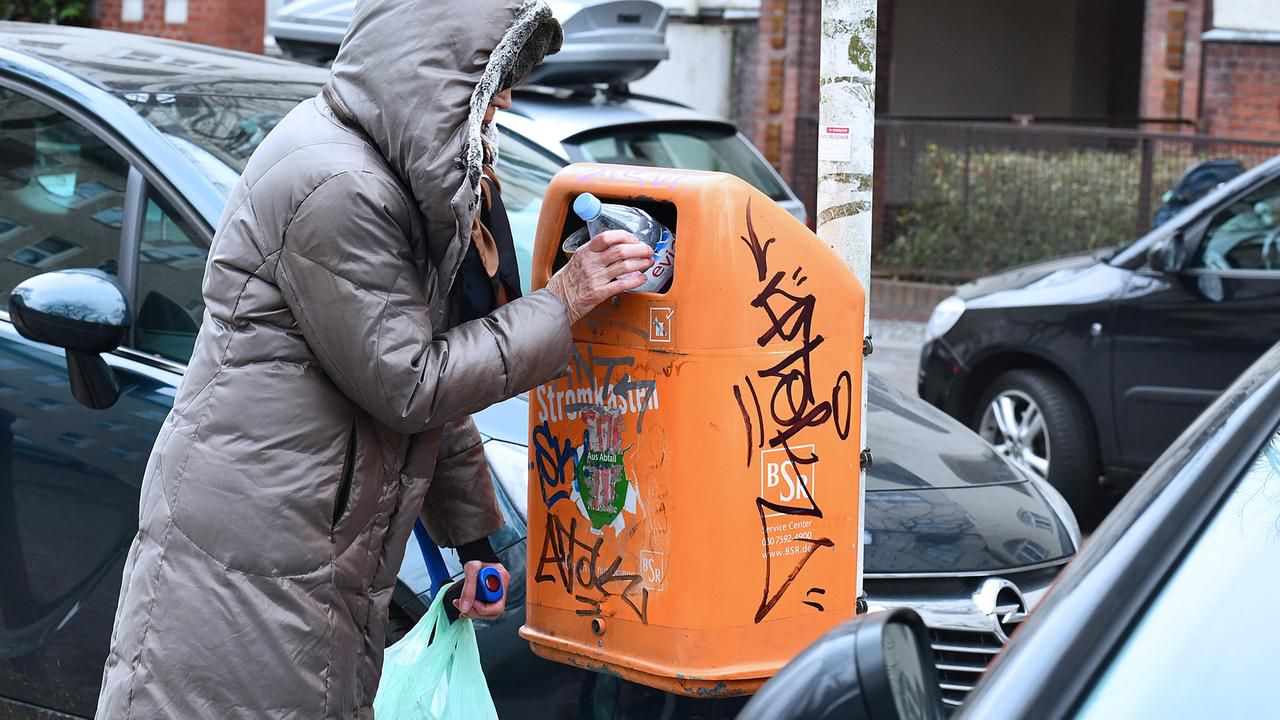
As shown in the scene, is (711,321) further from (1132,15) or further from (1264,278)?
(1132,15)

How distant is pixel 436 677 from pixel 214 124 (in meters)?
1.54

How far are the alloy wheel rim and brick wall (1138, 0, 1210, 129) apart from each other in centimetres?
598

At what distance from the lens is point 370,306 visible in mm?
2262

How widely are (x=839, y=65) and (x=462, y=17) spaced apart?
0.97m

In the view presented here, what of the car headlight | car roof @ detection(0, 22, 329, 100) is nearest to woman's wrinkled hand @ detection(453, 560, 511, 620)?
car roof @ detection(0, 22, 329, 100)

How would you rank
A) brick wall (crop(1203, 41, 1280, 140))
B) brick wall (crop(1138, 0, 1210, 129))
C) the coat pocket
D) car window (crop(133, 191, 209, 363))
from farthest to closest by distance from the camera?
brick wall (crop(1138, 0, 1210, 129))
brick wall (crop(1203, 41, 1280, 140))
car window (crop(133, 191, 209, 363))
the coat pocket

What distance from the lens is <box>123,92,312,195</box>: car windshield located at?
3.44m

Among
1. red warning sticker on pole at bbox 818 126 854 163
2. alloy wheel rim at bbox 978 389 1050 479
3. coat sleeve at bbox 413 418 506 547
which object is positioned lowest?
alloy wheel rim at bbox 978 389 1050 479

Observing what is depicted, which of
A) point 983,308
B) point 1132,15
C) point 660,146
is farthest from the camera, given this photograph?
point 1132,15

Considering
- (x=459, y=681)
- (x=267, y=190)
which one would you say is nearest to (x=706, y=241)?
(x=267, y=190)

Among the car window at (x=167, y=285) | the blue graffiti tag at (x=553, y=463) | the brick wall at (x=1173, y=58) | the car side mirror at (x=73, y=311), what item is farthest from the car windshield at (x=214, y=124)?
the brick wall at (x=1173, y=58)

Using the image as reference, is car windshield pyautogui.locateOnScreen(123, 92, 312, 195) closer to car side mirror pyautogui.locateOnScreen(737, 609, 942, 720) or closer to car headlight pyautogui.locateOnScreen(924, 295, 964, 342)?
car side mirror pyautogui.locateOnScreen(737, 609, 942, 720)

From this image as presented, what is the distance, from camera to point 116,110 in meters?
3.50

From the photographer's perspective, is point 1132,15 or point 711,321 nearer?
point 711,321
